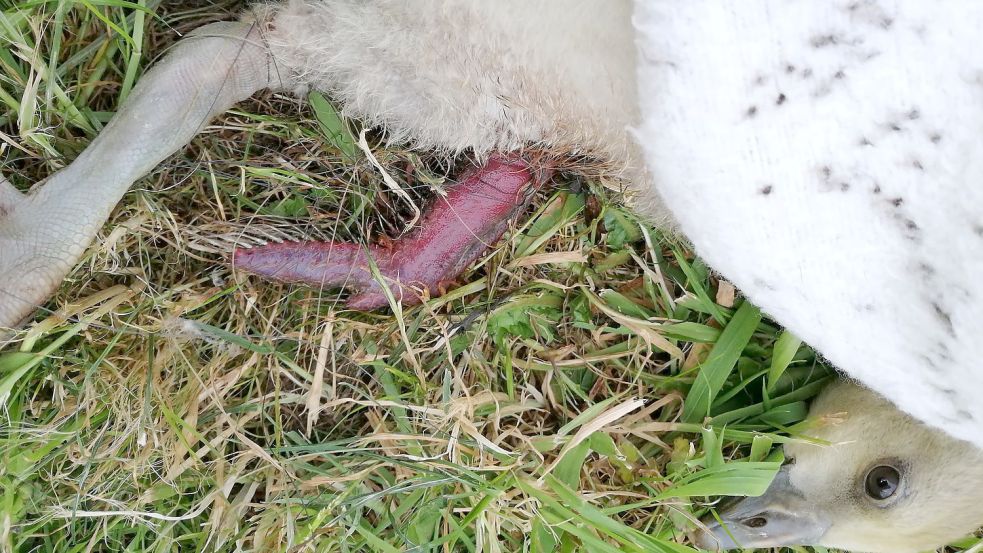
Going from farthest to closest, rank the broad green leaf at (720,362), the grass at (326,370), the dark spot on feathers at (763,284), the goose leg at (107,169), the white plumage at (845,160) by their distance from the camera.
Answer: the broad green leaf at (720,362), the grass at (326,370), the goose leg at (107,169), the dark spot on feathers at (763,284), the white plumage at (845,160)

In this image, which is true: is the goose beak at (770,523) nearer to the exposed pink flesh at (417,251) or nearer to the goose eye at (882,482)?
the goose eye at (882,482)

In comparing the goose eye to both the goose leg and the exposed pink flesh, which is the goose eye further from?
the goose leg

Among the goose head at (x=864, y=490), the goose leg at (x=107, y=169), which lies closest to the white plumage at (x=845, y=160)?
the goose head at (x=864, y=490)

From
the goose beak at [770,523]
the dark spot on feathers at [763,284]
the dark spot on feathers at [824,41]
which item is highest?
the dark spot on feathers at [824,41]

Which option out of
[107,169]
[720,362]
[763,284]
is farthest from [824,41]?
[107,169]

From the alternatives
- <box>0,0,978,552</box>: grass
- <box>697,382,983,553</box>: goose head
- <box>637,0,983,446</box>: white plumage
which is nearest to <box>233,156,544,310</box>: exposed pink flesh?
<box>0,0,978,552</box>: grass

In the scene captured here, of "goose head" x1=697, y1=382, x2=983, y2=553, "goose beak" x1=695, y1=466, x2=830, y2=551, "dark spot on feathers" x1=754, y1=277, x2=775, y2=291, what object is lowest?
"goose beak" x1=695, y1=466, x2=830, y2=551
